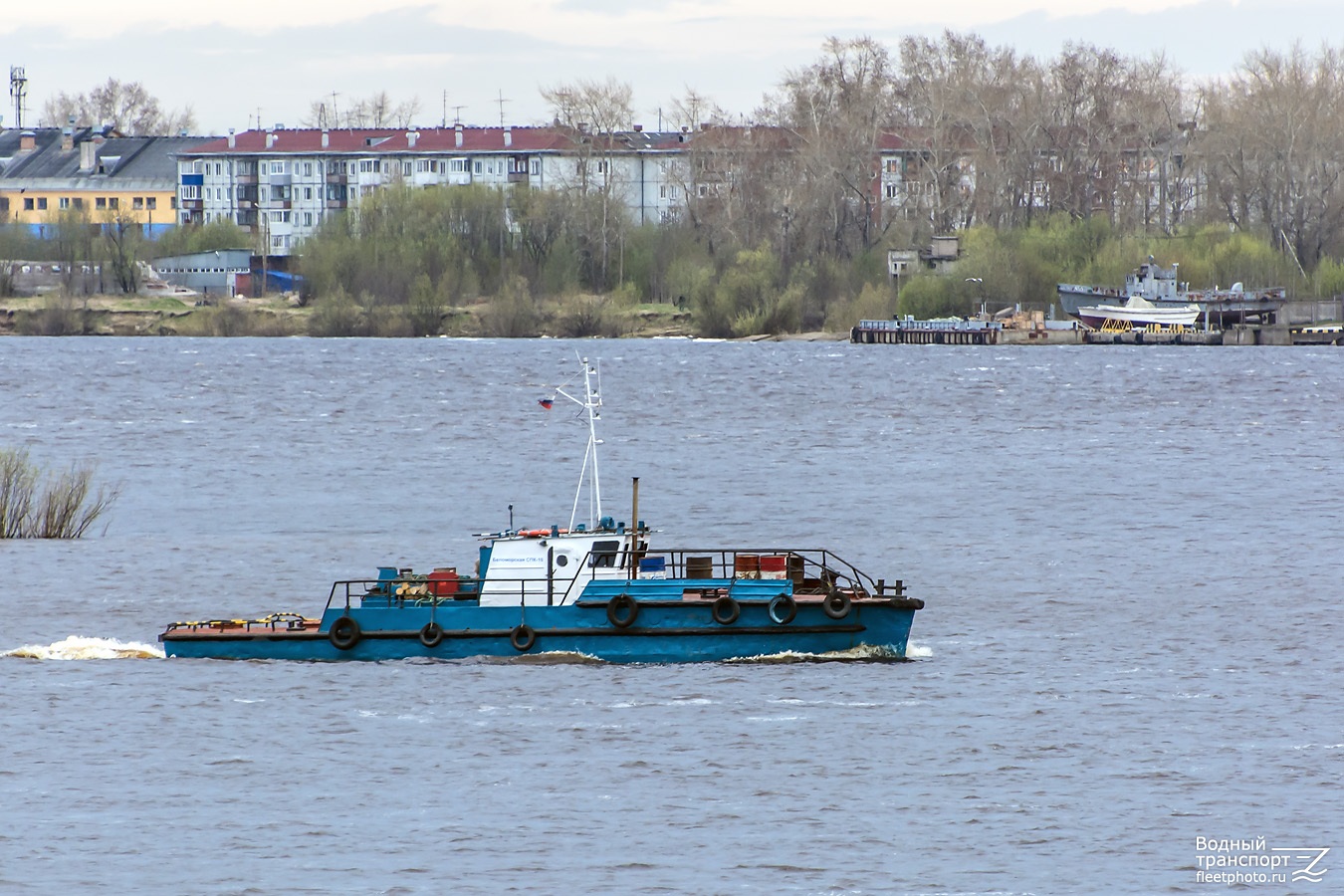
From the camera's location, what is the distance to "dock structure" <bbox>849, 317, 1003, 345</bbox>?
18425cm

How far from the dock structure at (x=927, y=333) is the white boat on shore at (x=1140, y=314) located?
8329mm

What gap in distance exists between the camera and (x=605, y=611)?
129ft

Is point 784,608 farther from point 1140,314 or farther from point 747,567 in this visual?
point 1140,314

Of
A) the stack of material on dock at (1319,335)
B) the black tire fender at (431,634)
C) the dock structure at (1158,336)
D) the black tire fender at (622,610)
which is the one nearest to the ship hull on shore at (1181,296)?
the dock structure at (1158,336)

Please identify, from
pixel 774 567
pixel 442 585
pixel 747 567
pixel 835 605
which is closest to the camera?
pixel 835 605

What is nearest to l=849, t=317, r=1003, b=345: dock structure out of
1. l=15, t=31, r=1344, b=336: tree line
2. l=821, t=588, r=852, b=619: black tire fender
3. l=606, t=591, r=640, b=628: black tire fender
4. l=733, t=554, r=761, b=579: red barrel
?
l=15, t=31, r=1344, b=336: tree line

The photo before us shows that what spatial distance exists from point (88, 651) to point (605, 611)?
11.1 metres

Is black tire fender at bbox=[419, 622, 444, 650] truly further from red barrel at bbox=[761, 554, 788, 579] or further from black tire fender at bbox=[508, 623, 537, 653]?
red barrel at bbox=[761, 554, 788, 579]

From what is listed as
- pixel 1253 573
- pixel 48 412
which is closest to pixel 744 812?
pixel 1253 573

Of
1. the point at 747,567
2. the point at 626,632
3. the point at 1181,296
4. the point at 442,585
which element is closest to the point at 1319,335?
the point at 1181,296

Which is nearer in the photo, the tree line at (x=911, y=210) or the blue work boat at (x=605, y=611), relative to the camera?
the blue work boat at (x=605, y=611)

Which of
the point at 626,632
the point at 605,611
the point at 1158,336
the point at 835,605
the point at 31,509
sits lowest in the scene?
the point at 31,509

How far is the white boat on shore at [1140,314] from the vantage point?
17888 centimetres

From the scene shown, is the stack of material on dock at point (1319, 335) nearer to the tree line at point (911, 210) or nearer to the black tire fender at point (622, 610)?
the tree line at point (911, 210)
